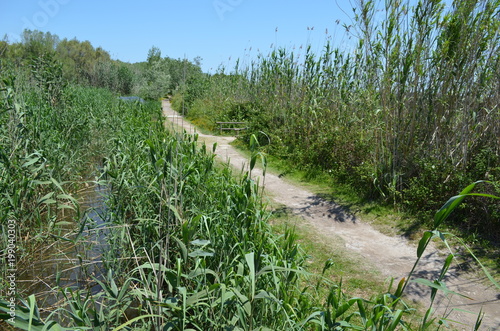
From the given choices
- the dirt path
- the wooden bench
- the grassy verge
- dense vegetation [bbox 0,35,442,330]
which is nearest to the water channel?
dense vegetation [bbox 0,35,442,330]

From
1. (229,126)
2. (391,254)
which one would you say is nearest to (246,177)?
(391,254)

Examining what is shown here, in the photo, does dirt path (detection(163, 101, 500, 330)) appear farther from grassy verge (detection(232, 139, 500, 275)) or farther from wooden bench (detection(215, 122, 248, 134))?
wooden bench (detection(215, 122, 248, 134))

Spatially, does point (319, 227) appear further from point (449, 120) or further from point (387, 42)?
point (387, 42)

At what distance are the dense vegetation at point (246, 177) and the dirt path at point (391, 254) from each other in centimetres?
34

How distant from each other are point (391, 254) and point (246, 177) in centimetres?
264

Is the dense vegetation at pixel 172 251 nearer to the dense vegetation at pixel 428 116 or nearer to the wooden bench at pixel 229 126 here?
the dense vegetation at pixel 428 116

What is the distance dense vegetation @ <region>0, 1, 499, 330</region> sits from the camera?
2344 millimetres

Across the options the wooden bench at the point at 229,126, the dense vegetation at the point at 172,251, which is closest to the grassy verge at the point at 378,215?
the dense vegetation at the point at 172,251

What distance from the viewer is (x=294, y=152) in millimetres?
9477

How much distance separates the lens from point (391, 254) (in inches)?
194

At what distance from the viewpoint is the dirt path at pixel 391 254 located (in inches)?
146

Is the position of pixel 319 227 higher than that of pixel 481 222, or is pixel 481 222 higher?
pixel 481 222

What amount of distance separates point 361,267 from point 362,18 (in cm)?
411

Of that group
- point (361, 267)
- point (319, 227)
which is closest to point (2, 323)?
point (361, 267)
